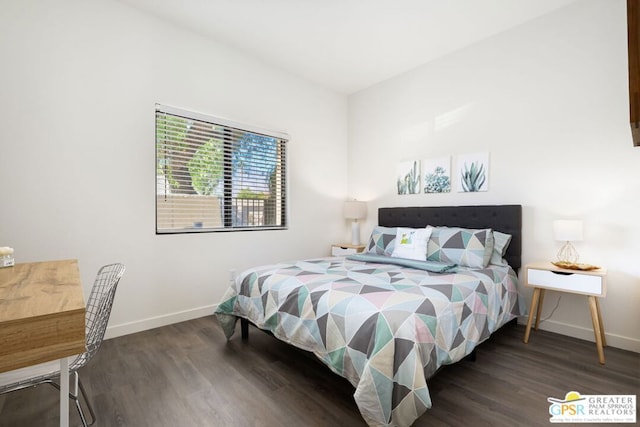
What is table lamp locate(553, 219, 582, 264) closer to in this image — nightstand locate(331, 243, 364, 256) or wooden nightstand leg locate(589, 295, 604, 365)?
wooden nightstand leg locate(589, 295, 604, 365)

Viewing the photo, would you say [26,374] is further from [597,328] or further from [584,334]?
[584,334]

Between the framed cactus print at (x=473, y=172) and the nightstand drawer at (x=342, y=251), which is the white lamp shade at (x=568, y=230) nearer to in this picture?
the framed cactus print at (x=473, y=172)

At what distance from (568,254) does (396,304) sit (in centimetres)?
213

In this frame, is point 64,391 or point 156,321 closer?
point 64,391

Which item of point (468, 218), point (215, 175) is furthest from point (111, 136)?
point (468, 218)

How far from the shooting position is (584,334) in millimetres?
2682

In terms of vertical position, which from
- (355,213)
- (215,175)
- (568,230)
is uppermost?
(215,175)

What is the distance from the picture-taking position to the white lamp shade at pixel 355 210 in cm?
436

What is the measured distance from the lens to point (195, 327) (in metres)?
2.96

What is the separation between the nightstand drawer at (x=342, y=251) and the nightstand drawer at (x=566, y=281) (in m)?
2.10

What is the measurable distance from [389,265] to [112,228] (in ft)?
8.26

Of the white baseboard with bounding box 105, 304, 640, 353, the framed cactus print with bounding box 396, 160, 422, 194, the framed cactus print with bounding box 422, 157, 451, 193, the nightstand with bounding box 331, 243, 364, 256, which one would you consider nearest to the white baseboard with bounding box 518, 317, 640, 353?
the white baseboard with bounding box 105, 304, 640, 353

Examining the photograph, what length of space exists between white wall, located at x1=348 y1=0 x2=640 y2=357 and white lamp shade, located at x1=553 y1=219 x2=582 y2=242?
298 mm

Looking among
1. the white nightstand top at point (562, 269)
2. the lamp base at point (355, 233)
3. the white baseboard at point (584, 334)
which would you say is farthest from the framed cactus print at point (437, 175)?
the white baseboard at point (584, 334)
